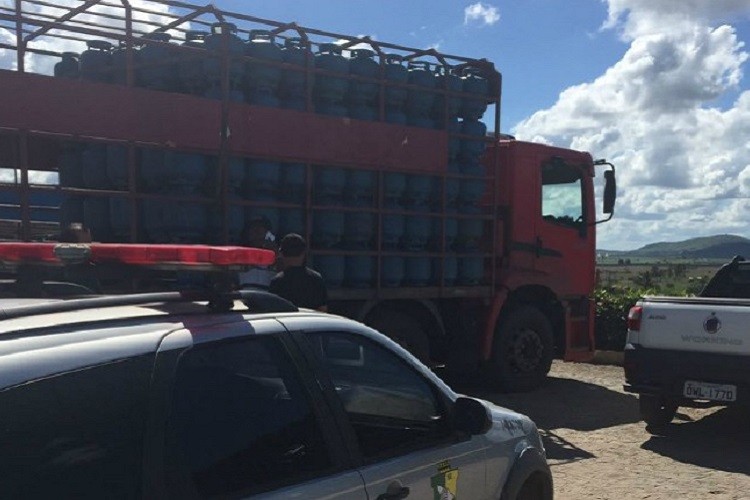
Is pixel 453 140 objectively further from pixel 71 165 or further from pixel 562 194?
pixel 71 165

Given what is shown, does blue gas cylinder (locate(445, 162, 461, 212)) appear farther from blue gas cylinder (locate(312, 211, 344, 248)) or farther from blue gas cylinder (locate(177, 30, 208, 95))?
blue gas cylinder (locate(177, 30, 208, 95))

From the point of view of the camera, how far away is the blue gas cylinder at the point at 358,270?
7449 millimetres

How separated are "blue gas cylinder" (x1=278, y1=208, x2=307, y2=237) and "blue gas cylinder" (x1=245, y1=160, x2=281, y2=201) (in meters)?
0.18

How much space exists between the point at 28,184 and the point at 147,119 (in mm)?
1035

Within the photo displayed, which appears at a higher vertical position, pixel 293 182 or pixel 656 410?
pixel 293 182

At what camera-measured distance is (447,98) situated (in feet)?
26.5

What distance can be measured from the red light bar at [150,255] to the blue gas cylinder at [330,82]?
15.2 ft

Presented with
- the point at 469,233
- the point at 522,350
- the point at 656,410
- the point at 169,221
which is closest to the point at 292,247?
the point at 169,221

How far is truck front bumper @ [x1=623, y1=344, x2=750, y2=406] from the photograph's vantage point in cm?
680

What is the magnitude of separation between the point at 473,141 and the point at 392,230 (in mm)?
1487

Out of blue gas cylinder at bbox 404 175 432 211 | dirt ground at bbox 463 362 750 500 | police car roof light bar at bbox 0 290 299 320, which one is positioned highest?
blue gas cylinder at bbox 404 175 432 211

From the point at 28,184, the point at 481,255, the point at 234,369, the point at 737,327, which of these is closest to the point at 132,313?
the point at 234,369

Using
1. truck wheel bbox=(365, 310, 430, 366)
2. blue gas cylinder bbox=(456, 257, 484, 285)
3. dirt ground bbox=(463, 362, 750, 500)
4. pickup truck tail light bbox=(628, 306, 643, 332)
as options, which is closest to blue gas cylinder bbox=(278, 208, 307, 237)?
truck wheel bbox=(365, 310, 430, 366)

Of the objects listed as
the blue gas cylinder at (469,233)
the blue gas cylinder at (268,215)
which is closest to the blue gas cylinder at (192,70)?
the blue gas cylinder at (268,215)
